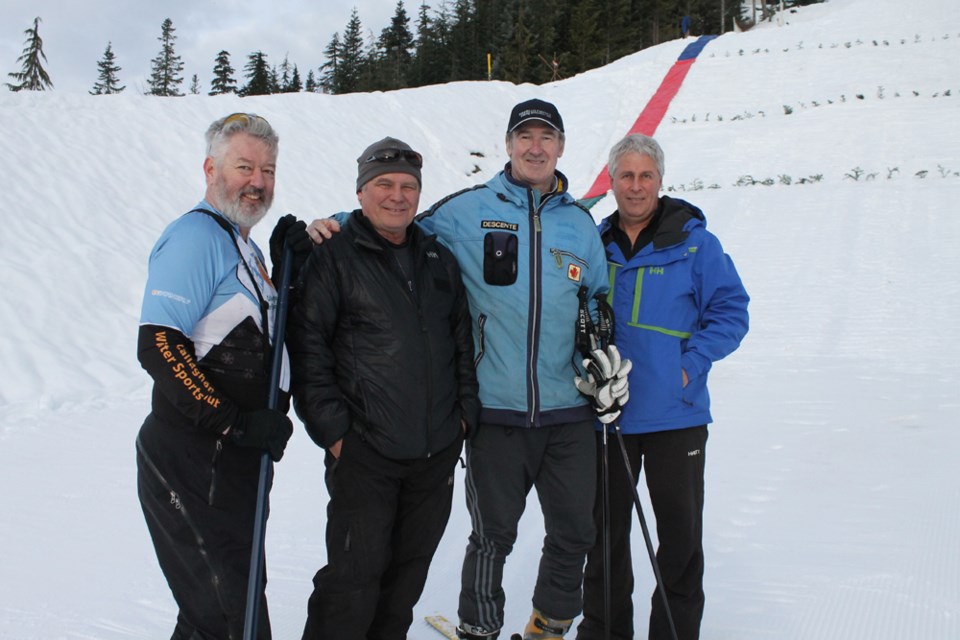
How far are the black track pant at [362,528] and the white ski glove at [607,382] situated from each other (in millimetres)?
575

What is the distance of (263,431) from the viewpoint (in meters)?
2.08

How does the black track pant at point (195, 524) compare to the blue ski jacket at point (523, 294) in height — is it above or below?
below

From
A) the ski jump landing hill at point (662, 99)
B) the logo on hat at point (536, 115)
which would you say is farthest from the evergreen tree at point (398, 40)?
the logo on hat at point (536, 115)

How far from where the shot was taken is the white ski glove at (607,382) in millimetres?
2521

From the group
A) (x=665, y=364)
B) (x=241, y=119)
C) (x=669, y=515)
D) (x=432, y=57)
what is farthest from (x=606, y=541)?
(x=432, y=57)

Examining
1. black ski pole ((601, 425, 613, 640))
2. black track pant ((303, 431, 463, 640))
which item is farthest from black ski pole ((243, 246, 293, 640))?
black ski pole ((601, 425, 613, 640))

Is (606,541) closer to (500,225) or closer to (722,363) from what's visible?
(500,225)

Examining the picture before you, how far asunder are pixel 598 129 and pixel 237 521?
18.2m

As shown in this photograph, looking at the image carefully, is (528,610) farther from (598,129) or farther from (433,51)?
(433,51)

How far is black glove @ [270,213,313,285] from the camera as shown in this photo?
2.39 meters

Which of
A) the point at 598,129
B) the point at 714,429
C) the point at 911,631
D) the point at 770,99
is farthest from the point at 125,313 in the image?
the point at 770,99

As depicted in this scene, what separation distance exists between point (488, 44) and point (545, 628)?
4570cm

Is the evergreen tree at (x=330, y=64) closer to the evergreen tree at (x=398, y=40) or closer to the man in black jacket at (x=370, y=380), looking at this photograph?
the evergreen tree at (x=398, y=40)

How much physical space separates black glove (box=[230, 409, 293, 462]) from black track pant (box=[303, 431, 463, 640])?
304mm
